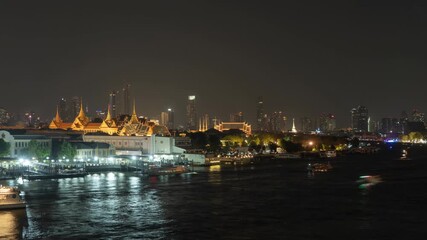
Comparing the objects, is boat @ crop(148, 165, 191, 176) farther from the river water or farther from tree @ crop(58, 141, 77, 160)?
the river water

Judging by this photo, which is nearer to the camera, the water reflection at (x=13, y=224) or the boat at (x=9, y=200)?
the water reflection at (x=13, y=224)

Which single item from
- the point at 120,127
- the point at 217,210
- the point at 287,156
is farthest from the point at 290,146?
the point at 217,210

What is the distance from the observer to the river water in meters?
12.3

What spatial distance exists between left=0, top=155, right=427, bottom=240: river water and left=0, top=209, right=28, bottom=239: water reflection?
0.02 metres

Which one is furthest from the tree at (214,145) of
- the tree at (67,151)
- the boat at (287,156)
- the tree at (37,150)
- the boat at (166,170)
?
the tree at (37,150)

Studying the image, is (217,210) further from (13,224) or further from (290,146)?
(290,146)

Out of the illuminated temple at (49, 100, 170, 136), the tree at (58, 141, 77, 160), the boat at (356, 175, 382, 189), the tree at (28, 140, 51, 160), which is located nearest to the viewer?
the boat at (356, 175, 382, 189)

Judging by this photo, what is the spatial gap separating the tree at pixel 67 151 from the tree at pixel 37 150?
623mm

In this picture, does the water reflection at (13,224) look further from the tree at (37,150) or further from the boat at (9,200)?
the tree at (37,150)

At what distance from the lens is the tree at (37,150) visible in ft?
93.1

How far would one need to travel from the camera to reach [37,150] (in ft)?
93.5

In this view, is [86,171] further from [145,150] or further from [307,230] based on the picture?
[307,230]

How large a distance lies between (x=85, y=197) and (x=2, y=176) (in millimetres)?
→ 7337

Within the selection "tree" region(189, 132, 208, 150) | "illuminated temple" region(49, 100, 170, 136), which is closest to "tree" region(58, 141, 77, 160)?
"illuminated temple" region(49, 100, 170, 136)
